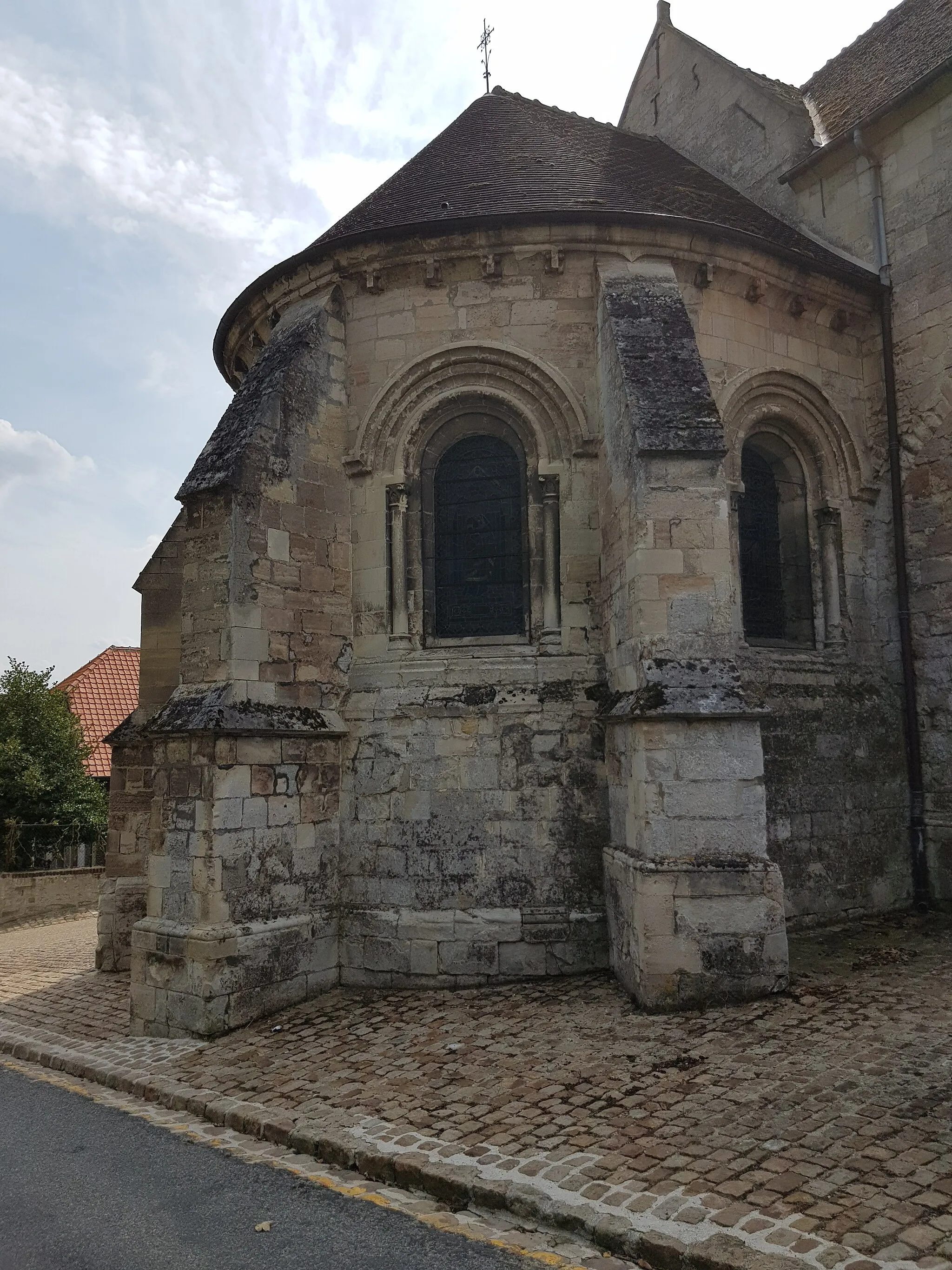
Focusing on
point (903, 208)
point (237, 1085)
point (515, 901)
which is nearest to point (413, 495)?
point (515, 901)

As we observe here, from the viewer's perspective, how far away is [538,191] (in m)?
8.85

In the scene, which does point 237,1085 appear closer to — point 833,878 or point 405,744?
point 405,744

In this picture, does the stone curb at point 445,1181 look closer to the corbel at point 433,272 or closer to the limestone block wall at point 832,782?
the limestone block wall at point 832,782

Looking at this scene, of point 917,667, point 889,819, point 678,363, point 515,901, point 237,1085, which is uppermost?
point 678,363

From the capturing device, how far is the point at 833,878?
8734mm

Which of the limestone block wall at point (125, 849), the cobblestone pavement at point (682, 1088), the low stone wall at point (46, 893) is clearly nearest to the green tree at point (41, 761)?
the low stone wall at point (46, 893)

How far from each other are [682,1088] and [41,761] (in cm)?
1516

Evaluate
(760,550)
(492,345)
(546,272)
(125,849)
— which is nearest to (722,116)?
(546,272)

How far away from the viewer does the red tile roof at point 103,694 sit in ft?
70.2

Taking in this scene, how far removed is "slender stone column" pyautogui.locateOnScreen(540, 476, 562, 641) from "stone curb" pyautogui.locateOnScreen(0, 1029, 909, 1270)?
14.6 ft

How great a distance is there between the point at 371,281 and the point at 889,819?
738 centimetres

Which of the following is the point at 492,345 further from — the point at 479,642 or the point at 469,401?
the point at 479,642

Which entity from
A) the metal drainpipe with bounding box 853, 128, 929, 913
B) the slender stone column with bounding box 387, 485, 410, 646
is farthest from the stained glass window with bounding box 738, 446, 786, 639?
the slender stone column with bounding box 387, 485, 410, 646

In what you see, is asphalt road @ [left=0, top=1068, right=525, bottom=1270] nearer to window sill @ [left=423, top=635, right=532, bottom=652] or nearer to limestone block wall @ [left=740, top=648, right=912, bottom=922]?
window sill @ [left=423, top=635, right=532, bottom=652]
